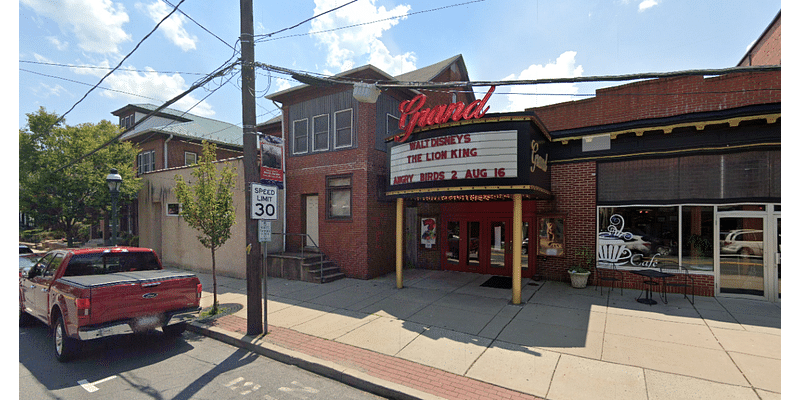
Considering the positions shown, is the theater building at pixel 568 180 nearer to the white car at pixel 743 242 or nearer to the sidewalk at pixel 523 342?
the white car at pixel 743 242

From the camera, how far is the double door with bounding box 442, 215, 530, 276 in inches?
484

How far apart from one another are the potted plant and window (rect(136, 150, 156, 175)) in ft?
76.6

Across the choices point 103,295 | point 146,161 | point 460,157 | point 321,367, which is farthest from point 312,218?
point 146,161

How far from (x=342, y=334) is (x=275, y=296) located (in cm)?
404

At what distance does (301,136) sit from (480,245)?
8244 mm

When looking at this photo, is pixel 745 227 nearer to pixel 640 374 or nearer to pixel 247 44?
pixel 640 374

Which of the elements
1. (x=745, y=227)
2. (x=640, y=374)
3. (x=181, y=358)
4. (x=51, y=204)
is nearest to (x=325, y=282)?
(x=181, y=358)

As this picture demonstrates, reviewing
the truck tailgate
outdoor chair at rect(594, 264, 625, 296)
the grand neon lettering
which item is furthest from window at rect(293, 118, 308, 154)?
outdoor chair at rect(594, 264, 625, 296)

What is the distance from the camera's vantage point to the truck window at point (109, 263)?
6910 mm

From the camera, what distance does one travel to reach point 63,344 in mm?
5887

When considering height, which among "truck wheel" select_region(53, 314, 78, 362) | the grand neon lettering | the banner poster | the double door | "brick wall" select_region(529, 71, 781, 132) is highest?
"brick wall" select_region(529, 71, 781, 132)

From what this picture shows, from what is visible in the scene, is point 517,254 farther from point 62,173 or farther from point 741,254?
point 62,173

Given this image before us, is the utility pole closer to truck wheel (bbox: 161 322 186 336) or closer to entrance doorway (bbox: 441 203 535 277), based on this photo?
truck wheel (bbox: 161 322 186 336)

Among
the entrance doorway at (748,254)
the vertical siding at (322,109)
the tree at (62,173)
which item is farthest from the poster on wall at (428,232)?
the tree at (62,173)
